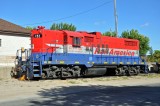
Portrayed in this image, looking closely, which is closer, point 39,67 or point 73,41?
point 39,67

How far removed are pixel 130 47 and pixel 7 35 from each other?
12177 millimetres

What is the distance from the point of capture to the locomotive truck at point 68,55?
22766 mm

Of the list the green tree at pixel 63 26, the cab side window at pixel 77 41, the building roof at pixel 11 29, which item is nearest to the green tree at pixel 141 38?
the green tree at pixel 63 26

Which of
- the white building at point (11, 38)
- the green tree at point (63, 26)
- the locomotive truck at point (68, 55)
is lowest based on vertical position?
the locomotive truck at point (68, 55)

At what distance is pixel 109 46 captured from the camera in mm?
27984

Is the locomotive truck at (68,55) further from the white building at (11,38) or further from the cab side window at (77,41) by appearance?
the white building at (11,38)

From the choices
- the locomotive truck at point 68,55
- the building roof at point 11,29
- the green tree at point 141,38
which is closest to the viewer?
the locomotive truck at point 68,55

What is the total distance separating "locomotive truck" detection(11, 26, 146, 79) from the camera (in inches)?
896

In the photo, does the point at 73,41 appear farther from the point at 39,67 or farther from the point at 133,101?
the point at 133,101

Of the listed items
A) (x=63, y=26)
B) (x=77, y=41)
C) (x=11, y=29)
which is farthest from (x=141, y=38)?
(x=77, y=41)

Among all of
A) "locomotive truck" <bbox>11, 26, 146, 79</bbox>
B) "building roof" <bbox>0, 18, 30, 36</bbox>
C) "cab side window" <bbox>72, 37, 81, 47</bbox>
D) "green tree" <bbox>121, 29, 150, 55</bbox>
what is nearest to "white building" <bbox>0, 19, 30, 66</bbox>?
"building roof" <bbox>0, 18, 30, 36</bbox>

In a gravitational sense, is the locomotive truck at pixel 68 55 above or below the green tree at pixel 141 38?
below

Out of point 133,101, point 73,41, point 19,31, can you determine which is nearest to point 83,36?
point 73,41

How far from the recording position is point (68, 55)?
79.5 ft
